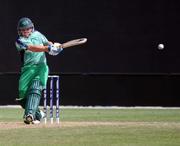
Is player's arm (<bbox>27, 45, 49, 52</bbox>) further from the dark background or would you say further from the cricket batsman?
the dark background

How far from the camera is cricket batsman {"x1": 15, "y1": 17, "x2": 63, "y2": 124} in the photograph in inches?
532

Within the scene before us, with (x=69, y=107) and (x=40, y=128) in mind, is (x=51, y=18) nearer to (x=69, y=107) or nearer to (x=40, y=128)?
(x=69, y=107)

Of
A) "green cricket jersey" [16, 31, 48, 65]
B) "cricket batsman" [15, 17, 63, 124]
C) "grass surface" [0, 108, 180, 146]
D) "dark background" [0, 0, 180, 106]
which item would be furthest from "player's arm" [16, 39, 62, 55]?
"dark background" [0, 0, 180, 106]

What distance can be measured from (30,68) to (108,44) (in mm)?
10318

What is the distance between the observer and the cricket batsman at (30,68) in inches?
532

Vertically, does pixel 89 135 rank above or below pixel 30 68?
below

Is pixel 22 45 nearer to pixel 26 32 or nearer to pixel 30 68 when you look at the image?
pixel 26 32

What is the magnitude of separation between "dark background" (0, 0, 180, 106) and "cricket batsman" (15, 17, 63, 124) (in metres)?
9.92

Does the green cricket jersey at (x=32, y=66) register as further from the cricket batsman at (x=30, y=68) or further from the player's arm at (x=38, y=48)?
the player's arm at (x=38, y=48)

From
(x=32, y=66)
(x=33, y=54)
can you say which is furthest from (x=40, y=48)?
(x=32, y=66)

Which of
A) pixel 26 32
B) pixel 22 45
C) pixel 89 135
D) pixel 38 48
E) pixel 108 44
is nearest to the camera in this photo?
pixel 89 135

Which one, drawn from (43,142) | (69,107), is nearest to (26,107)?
(43,142)

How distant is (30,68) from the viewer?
13703mm

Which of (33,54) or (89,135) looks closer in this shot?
(89,135)
